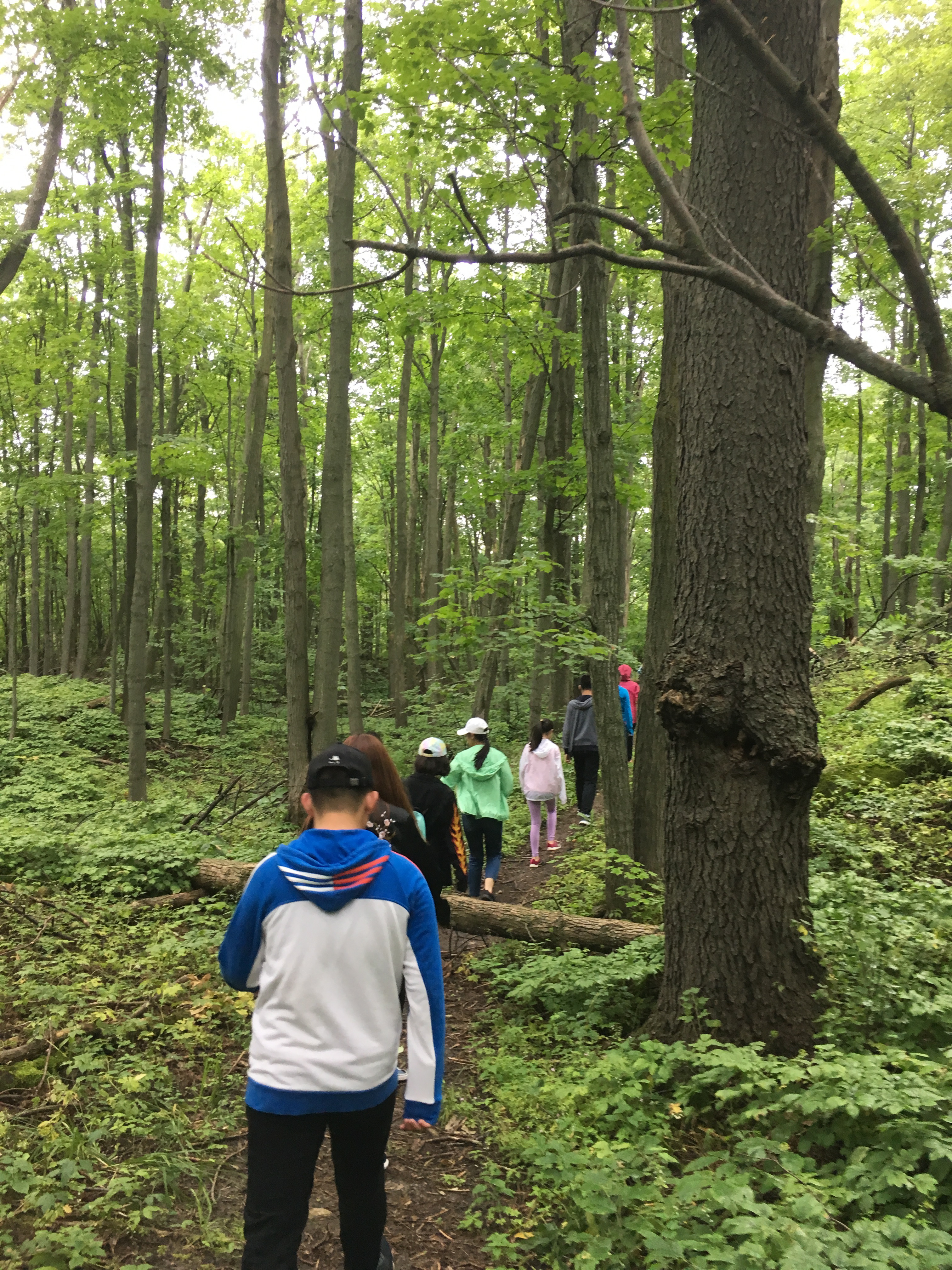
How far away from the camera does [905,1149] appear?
3.11 metres

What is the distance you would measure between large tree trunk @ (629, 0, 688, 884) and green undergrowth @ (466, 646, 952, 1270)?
0.87 metres

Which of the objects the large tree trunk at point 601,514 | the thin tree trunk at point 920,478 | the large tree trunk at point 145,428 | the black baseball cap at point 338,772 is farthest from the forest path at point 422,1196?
the thin tree trunk at point 920,478

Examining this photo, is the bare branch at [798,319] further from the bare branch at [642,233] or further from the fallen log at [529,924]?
the fallen log at [529,924]

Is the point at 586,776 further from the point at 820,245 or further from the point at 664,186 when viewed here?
the point at 664,186

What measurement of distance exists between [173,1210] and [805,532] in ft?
14.5

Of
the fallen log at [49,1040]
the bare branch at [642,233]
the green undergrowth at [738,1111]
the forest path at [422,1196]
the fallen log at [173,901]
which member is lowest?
the fallen log at [173,901]

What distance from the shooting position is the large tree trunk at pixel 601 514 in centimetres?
660

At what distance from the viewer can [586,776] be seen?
1129cm

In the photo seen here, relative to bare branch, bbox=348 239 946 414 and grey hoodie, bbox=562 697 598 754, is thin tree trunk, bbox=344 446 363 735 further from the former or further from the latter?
bare branch, bbox=348 239 946 414

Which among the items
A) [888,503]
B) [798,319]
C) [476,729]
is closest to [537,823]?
[476,729]

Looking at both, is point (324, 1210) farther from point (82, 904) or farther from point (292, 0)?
point (292, 0)

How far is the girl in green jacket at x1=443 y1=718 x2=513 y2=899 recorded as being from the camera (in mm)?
7898

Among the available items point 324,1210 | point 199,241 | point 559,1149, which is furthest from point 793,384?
point 199,241

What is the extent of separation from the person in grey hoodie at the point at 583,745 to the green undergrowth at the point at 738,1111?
467 centimetres
